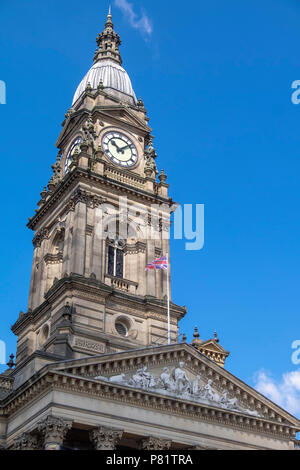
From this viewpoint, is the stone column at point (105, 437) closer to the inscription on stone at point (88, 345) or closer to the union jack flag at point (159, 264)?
the inscription on stone at point (88, 345)

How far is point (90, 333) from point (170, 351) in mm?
7093

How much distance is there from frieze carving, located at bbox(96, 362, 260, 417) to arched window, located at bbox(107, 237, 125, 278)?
12.6 m

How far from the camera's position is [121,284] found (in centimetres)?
5141

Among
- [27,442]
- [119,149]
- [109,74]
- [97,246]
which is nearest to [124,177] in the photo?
[119,149]

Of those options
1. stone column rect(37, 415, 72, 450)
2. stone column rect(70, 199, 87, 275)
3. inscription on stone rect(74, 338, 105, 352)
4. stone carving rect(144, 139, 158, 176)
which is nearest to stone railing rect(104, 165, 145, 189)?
stone carving rect(144, 139, 158, 176)

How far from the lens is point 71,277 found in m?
47.6

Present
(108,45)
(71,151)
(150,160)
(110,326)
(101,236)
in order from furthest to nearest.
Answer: (108,45) < (150,160) < (71,151) < (101,236) < (110,326)

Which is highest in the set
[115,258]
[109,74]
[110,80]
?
[109,74]

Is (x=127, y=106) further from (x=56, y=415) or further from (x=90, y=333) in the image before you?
(x=56, y=415)

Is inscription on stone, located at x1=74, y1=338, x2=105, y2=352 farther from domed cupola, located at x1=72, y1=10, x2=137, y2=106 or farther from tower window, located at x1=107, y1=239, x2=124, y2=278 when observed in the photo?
domed cupola, located at x1=72, y1=10, x2=137, y2=106

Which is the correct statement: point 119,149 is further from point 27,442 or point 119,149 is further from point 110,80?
point 27,442

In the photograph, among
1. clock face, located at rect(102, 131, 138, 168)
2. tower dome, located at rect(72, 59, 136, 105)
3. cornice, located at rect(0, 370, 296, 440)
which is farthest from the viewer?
tower dome, located at rect(72, 59, 136, 105)

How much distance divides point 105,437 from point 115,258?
1936 cm

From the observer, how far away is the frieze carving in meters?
39.2
